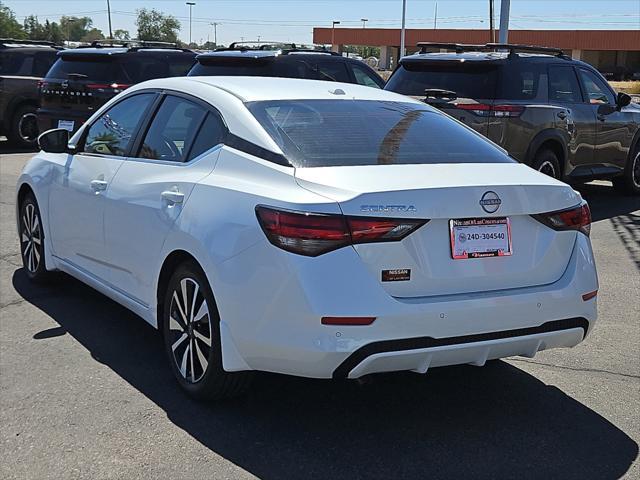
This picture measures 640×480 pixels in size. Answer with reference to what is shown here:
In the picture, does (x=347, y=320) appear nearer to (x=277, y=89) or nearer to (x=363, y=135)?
(x=363, y=135)

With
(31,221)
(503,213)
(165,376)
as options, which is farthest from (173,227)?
(31,221)

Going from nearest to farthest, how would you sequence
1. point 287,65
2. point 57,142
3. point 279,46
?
point 57,142 < point 287,65 < point 279,46

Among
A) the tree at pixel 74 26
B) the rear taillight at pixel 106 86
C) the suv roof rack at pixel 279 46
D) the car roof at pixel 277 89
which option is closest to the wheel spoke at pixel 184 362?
the car roof at pixel 277 89

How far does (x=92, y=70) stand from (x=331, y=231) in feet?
35.8

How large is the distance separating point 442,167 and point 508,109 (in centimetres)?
551

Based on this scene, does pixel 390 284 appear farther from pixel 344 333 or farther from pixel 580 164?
pixel 580 164

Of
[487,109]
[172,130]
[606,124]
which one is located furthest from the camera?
[606,124]

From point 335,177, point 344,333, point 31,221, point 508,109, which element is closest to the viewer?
point 344,333

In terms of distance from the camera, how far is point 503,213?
392cm

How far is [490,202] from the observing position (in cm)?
389

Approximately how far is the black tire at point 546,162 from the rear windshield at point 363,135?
517 cm

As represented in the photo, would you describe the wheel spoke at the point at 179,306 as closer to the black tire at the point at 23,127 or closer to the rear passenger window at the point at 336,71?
the rear passenger window at the point at 336,71

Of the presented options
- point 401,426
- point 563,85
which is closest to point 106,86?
point 563,85

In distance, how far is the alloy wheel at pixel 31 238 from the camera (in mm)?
6508
